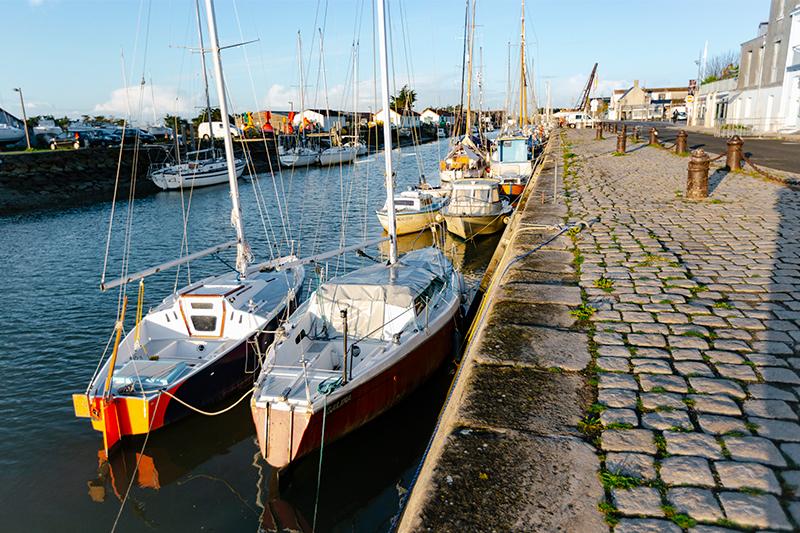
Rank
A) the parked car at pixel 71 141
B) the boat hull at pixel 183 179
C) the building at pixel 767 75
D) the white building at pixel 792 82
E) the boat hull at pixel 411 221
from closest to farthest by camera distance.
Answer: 1. the boat hull at pixel 411 221
2. the white building at pixel 792 82
3. the building at pixel 767 75
4. the boat hull at pixel 183 179
5. the parked car at pixel 71 141

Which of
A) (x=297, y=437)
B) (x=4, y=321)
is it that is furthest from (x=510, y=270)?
(x=4, y=321)

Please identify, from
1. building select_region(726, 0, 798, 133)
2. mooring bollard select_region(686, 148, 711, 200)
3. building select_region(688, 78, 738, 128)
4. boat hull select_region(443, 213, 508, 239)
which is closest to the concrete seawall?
mooring bollard select_region(686, 148, 711, 200)

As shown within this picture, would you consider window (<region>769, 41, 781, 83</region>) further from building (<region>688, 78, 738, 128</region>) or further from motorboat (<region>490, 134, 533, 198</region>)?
motorboat (<region>490, 134, 533, 198</region>)

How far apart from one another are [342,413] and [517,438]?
392 centimetres

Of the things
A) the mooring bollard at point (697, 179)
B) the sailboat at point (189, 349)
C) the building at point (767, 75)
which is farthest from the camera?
the building at point (767, 75)

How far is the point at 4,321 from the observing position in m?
14.3

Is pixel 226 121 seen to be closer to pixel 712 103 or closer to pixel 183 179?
pixel 183 179

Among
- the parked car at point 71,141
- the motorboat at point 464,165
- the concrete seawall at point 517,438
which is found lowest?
the concrete seawall at point 517,438

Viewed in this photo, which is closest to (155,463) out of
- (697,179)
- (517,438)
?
(517,438)

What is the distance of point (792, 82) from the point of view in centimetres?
3666

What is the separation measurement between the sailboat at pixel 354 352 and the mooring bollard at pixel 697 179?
6.53 metres

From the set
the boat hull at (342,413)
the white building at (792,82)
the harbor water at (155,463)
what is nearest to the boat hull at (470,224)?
the harbor water at (155,463)

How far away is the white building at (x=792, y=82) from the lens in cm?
3603

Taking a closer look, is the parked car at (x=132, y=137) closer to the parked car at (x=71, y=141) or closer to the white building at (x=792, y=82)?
the parked car at (x=71, y=141)
